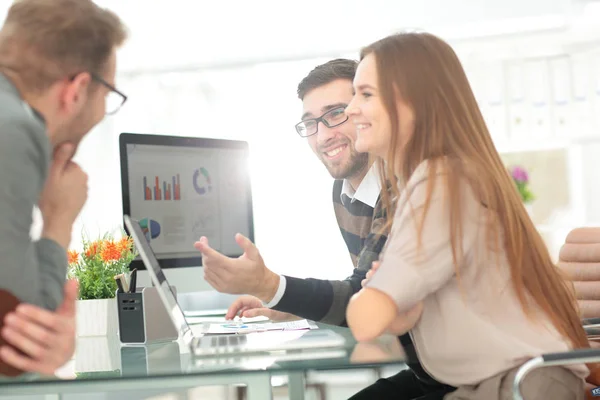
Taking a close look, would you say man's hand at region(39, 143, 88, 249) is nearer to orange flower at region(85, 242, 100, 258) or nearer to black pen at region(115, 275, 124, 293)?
black pen at region(115, 275, 124, 293)

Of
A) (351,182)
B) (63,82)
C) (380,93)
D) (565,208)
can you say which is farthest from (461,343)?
(565,208)

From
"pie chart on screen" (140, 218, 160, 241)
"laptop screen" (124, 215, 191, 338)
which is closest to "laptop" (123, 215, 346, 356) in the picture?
"laptop screen" (124, 215, 191, 338)

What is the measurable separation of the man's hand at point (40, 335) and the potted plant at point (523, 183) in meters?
4.35

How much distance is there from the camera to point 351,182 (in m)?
3.01

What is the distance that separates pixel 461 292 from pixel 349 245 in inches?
56.5

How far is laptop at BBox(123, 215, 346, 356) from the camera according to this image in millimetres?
1732

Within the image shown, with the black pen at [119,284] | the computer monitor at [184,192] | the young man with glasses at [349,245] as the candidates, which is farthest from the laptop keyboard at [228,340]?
the computer monitor at [184,192]

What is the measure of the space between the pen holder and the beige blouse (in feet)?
2.69

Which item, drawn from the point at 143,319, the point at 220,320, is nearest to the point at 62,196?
the point at 143,319

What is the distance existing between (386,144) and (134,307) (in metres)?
0.83

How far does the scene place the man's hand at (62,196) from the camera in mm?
1413

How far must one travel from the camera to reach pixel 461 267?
1.55 m

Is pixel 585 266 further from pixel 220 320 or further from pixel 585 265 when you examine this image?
pixel 220 320

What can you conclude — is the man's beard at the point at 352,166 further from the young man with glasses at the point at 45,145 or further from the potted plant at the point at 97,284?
the young man with glasses at the point at 45,145
